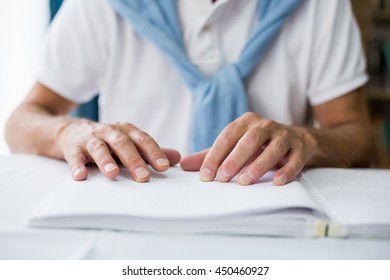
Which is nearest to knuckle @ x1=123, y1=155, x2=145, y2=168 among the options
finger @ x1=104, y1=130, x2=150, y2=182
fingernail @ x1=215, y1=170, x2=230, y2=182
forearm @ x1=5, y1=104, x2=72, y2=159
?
finger @ x1=104, y1=130, x2=150, y2=182

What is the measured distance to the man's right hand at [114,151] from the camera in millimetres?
628

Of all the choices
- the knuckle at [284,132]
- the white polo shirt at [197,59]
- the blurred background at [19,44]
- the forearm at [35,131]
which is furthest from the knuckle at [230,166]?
the blurred background at [19,44]

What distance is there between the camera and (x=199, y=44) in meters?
1.04

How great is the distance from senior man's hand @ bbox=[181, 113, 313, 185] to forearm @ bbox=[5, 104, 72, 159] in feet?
0.97

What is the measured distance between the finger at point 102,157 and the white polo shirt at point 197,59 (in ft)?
1.34

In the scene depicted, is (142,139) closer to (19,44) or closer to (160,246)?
(160,246)

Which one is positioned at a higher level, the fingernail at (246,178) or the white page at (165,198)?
the white page at (165,198)

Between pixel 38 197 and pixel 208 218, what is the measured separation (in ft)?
0.77

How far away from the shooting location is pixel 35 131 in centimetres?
90

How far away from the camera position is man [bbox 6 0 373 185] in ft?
3.29

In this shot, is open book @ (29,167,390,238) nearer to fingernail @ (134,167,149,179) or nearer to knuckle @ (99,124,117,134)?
fingernail @ (134,167,149,179)

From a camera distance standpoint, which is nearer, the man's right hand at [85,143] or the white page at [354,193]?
the white page at [354,193]

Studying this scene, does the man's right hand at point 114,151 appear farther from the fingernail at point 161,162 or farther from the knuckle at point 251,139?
the knuckle at point 251,139

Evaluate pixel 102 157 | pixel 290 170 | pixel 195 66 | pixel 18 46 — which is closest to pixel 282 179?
pixel 290 170
